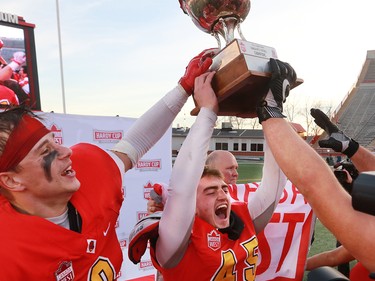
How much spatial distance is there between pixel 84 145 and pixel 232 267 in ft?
2.73

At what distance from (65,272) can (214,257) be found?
66 centimetres

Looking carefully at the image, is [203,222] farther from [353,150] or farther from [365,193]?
[353,150]

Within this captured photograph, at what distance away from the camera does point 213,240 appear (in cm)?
165

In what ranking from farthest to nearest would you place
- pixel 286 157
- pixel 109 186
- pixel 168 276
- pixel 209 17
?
pixel 209 17, pixel 168 276, pixel 109 186, pixel 286 157

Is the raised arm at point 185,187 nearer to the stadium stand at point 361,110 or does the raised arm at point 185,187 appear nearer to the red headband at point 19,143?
the red headband at point 19,143

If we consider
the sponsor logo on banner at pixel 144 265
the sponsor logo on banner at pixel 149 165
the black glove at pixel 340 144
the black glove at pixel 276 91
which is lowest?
the sponsor logo on banner at pixel 144 265

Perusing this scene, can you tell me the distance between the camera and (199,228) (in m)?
1.66

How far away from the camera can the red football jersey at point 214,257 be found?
155cm

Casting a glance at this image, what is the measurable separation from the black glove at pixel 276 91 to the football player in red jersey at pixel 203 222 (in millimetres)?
250

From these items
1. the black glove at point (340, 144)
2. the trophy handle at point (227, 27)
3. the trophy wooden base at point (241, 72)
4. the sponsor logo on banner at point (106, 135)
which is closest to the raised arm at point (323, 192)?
the trophy wooden base at point (241, 72)

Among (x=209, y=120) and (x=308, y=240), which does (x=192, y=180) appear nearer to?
(x=209, y=120)

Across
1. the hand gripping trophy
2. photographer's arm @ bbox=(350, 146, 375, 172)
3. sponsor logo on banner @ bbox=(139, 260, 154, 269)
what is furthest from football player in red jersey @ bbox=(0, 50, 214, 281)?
sponsor logo on banner @ bbox=(139, 260, 154, 269)

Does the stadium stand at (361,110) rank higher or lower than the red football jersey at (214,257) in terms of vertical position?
lower

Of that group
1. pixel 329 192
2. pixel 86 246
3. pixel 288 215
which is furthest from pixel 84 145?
pixel 288 215
